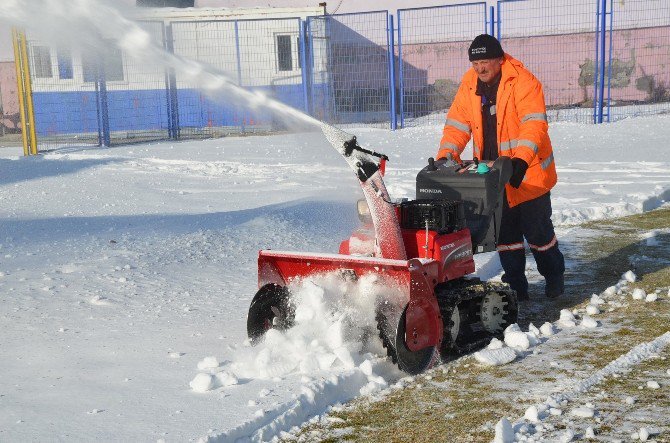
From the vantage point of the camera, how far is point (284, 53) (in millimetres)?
20391

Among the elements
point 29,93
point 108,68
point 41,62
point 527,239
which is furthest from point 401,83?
point 527,239

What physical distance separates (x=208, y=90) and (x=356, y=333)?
175cm

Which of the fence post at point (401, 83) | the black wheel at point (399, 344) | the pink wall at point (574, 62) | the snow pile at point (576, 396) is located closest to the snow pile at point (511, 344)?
the black wheel at point (399, 344)

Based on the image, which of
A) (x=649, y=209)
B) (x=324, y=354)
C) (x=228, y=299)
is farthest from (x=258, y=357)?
(x=649, y=209)

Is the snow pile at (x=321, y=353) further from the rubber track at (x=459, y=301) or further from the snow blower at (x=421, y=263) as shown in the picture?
the rubber track at (x=459, y=301)

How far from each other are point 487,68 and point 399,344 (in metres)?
2.13

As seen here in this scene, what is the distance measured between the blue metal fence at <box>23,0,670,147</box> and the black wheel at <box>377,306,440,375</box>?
46.0 feet

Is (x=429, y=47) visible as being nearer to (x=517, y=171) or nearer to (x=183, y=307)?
(x=517, y=171)

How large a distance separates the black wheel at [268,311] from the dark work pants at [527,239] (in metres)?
1.83

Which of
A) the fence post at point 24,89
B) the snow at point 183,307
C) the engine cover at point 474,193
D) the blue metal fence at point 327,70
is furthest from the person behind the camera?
the blue metal fence at point 327,70

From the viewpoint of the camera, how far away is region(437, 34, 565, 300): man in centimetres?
545

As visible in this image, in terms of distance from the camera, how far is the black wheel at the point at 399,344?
4.32 metres

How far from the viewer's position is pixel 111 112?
21.0 meters

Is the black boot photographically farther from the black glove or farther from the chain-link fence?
the chain-link fence
